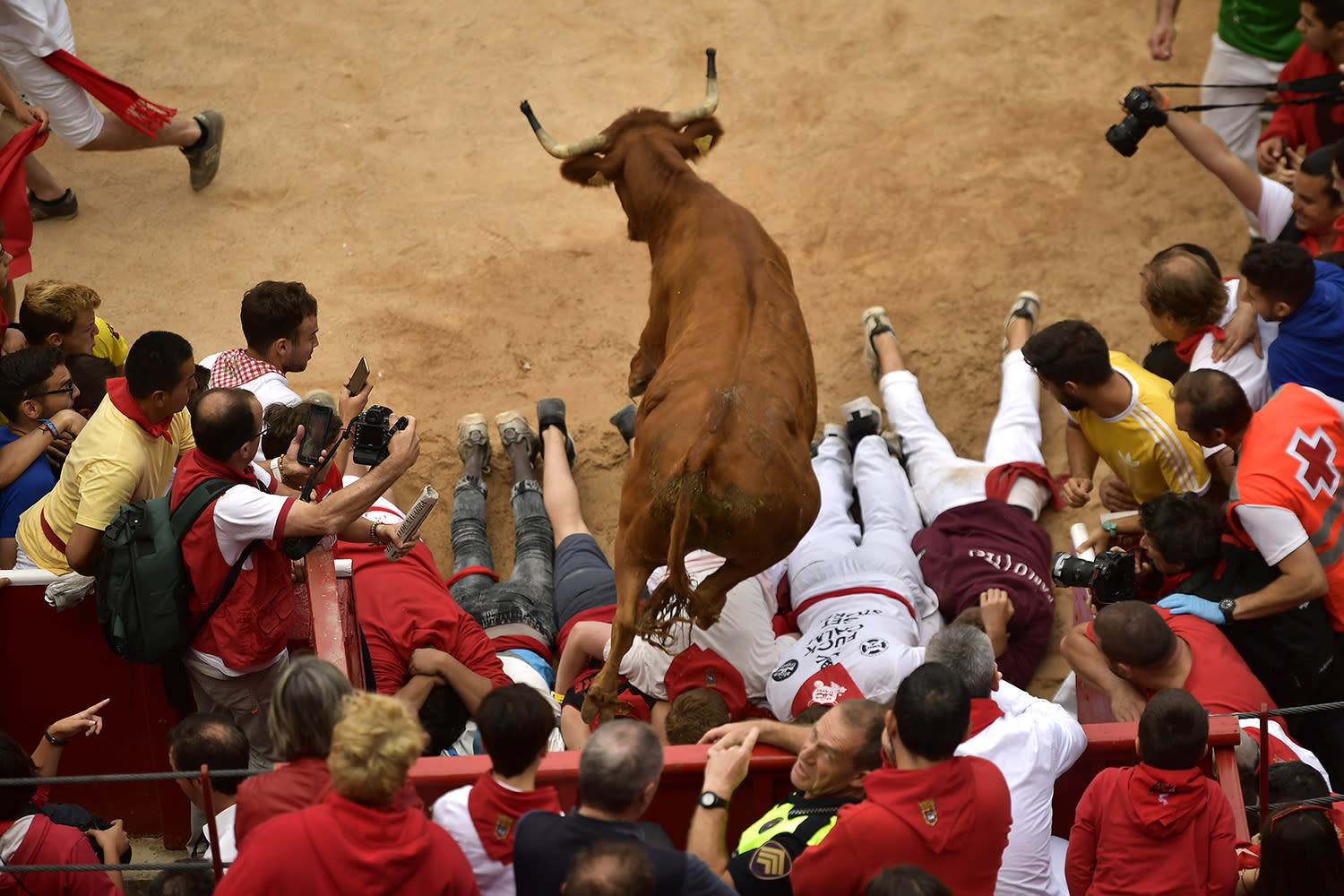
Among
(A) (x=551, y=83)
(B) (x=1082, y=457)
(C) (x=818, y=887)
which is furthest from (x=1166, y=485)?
(A) (x=551, y=83)

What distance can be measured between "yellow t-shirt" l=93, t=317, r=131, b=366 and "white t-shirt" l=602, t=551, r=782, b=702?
2.75 metres

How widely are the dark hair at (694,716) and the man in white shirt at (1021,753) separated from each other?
71 cm

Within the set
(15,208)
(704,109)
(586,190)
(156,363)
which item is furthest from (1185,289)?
(15,208)

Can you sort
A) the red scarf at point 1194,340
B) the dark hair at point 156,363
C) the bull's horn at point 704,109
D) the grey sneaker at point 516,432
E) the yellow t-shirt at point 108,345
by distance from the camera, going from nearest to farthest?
the dark hair at point 156,363 < the red scarf at point 1194,340 < the yellow t-shirt at point 108,345 < the bull's horn at point 704,109 < the grey sneaker at point 516,432

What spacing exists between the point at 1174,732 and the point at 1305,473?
1.54 metres

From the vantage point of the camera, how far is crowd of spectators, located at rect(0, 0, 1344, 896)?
3076 mm

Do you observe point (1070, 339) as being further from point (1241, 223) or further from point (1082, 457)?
point (1241, 223)

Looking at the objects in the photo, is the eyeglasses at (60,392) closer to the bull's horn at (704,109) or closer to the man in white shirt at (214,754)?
the man in white shirt at (214,754)

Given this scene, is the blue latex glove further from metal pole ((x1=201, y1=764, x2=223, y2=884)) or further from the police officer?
metal pole ((x1=201, y1=764, x2=223, y2=884))

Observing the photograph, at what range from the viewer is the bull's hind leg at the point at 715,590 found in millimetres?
4609

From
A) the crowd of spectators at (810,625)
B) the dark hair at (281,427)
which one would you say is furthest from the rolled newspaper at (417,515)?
the dark hair at (281,427)

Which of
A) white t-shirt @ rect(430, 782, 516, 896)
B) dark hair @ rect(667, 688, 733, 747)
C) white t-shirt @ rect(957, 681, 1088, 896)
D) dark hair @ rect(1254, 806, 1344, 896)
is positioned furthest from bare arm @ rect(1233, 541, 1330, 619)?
white t-shirt @ rect(430, 782, 516, 896)

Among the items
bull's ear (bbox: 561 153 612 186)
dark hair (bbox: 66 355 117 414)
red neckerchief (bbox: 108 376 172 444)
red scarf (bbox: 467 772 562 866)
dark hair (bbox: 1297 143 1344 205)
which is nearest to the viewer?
red scarf (bbox: 467 772 562 866)

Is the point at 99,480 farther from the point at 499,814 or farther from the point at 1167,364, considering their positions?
the point at 1167,364
